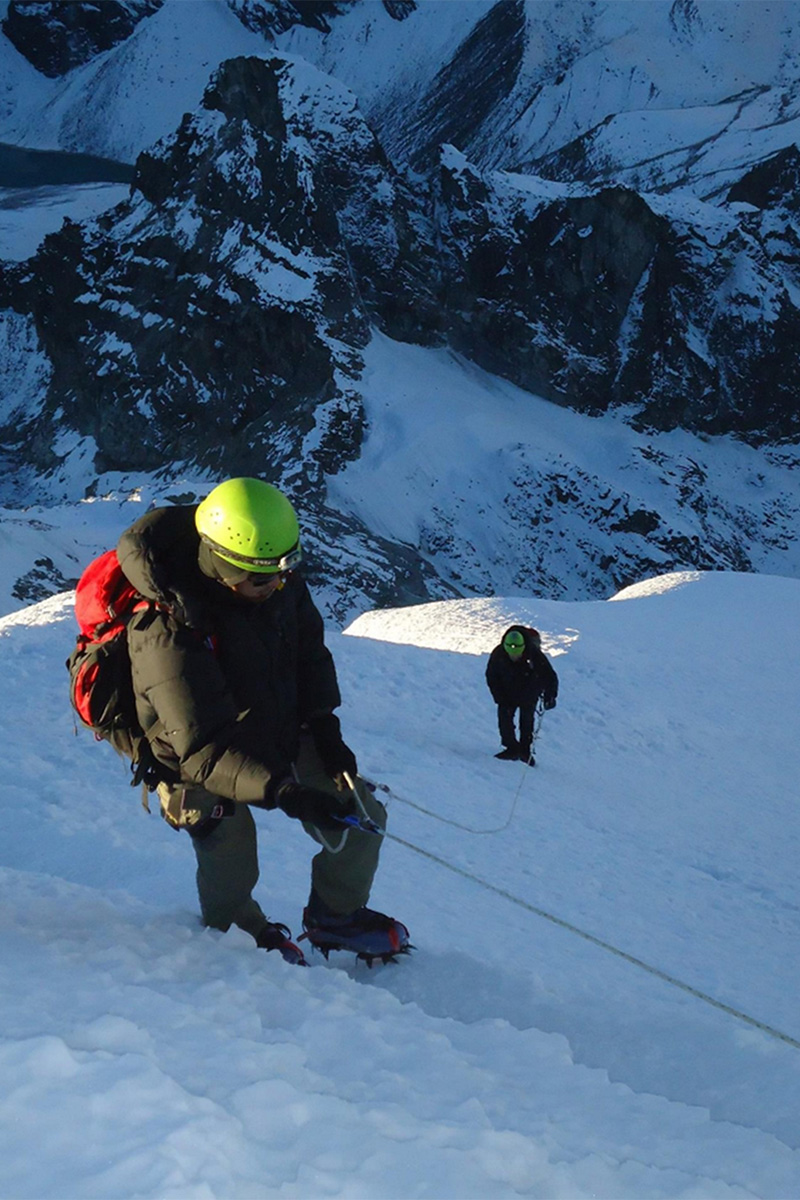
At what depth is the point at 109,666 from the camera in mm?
4516

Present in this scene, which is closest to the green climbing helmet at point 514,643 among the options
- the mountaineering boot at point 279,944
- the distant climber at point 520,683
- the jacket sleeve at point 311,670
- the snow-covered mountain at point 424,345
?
the distant climber at point 520,683

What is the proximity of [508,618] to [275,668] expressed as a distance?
1556cm

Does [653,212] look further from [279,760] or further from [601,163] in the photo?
[279,760]

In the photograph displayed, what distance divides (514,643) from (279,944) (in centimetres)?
764

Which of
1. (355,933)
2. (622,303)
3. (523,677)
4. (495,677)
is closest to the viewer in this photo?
(355,933)

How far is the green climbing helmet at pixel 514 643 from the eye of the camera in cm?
1232

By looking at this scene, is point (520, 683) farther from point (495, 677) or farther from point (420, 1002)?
point (420, 1002)

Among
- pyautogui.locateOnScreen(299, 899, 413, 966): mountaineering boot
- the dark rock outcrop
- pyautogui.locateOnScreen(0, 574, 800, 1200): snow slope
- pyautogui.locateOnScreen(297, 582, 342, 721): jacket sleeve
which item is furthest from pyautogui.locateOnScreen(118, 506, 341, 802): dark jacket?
the dark rock outcrop

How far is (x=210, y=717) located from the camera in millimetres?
4324

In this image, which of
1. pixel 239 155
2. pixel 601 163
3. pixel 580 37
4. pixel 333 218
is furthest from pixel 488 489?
pixel 580 37

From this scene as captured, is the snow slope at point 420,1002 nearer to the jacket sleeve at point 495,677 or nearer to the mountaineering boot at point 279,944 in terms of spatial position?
the mountaineering boot at point 279,944

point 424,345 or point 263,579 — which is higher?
point 263,579

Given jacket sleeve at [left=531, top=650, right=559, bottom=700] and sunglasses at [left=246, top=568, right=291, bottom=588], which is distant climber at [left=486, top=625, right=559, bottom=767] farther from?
sunglasses at [left=246, top=568, right=291, bottom=588]

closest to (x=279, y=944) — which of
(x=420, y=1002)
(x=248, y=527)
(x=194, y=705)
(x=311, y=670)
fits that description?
(x=420, y=1002)
